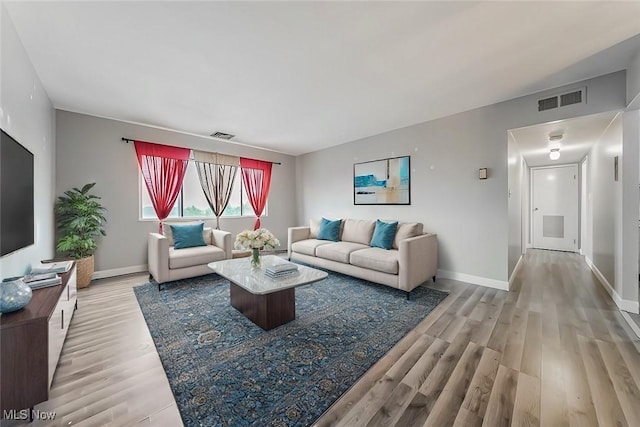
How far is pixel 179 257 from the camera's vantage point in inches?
131

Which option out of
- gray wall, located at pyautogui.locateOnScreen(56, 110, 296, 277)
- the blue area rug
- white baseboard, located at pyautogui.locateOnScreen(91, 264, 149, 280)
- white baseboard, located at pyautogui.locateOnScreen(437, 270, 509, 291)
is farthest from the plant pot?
white baseboard, located at pyautogui.locateOnScreen(437, 270, 509, 291)

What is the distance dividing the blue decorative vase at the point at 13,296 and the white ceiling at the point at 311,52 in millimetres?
1881

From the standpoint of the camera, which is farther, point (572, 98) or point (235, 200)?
point (235, 200)

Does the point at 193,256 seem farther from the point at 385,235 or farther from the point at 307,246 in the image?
the point at 385,235

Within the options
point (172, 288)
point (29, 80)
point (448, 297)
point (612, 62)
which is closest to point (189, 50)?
point (29, 80)

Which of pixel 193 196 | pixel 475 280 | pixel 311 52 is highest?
pixel 311 52

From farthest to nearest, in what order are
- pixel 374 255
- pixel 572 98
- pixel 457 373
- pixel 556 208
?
1. pixel 556 208
2. pixel 374 255
3. pixel 572 98
4. pixel 457 373

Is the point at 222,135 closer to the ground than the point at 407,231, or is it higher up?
higher up

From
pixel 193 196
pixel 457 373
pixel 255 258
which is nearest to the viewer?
pixel 457 373

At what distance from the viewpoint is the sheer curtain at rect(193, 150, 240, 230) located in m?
4.73

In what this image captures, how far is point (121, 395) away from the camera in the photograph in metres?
1.46

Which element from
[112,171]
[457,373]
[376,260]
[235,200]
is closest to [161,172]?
[112,171]

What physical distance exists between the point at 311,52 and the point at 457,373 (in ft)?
9.10

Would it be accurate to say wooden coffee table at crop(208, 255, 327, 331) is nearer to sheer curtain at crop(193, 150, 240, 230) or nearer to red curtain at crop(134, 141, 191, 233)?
red curtain at crop(134, 141, 191, 233)
